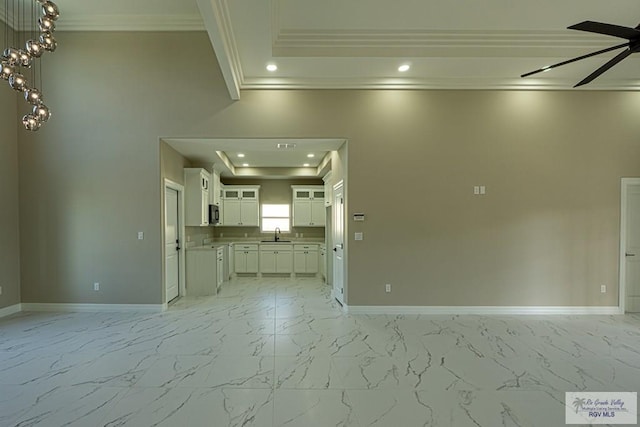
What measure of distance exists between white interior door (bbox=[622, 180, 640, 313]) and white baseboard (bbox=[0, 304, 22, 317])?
8.99 meters

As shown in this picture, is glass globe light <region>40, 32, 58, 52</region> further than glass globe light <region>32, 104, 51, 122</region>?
No

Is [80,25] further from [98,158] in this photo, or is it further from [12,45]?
[98,158]

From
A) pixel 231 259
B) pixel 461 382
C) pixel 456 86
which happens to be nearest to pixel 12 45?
pixel 231 259

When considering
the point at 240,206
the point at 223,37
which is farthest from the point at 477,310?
the point at 240,206

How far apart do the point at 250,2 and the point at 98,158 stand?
3.30m

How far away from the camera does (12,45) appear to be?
14.1 ft

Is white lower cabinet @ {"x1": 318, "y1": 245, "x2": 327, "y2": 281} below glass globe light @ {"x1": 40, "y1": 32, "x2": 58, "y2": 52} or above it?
below

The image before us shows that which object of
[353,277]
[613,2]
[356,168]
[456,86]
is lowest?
[353,277]

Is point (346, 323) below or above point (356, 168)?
below

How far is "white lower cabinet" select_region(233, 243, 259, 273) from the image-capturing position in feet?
23.7

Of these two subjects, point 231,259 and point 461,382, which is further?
point 231,259

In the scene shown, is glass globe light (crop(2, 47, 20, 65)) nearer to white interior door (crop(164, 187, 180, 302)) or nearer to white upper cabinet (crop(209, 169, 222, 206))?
white interior door (crop(164, 187, 180, 302))

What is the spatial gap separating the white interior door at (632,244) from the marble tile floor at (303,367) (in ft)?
1.31

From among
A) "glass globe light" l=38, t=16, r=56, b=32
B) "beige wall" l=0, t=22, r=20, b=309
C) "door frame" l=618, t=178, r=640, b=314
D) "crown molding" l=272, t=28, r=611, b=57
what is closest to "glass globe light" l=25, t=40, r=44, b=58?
"glass globe light" l=38, t=16, r=56, b=32
